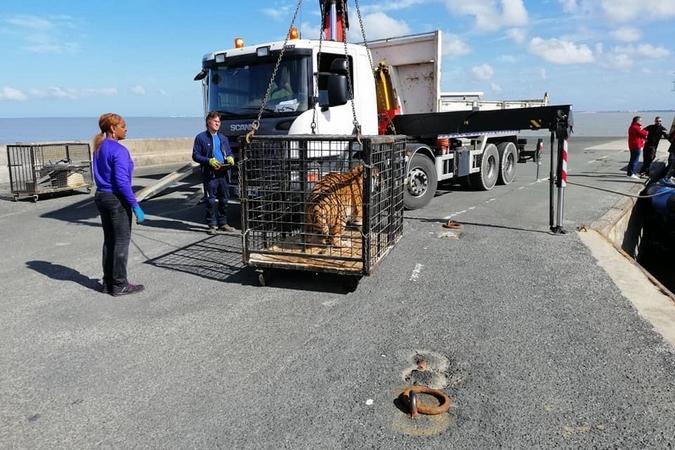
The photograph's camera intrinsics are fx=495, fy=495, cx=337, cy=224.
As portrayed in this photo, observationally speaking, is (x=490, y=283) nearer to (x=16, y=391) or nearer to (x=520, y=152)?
(x=16, y=391)

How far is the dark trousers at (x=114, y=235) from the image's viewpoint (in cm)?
506

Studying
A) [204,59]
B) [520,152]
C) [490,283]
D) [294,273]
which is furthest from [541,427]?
[520,152]

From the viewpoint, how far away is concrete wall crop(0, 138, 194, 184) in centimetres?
1928

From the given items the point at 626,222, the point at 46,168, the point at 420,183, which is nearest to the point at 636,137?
the point at 626,222

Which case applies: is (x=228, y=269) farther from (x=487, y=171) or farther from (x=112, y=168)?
(x=487, y=171)

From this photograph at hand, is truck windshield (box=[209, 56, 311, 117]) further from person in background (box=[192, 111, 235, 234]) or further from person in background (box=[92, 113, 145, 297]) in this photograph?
person in background (box=[92, 113, 145, 297])

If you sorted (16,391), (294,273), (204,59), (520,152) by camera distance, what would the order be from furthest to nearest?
(520,152), (204,59), (294,273), (16,391)

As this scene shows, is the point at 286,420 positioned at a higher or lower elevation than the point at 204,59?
lower

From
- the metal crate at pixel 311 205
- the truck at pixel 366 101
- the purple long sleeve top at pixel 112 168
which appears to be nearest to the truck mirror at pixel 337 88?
the truck at pixel 366 101

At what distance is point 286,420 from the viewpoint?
302 cm

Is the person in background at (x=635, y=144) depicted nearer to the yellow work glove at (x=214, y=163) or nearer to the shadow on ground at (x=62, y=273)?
the yellow work glove at (x=214, y=163)

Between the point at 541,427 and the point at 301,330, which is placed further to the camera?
the point at 301,330

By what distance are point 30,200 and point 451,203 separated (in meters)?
9.56

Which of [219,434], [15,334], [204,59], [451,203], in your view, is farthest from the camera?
[451,203]
